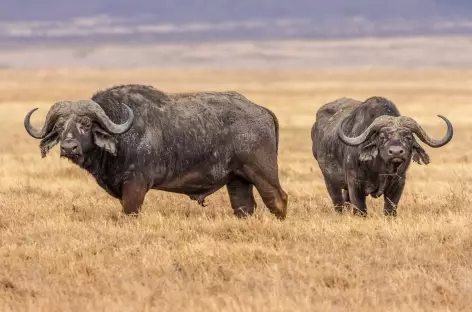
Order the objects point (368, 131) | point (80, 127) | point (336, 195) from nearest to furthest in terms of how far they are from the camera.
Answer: point (80, 127), point (368, 131), point (336, 195)

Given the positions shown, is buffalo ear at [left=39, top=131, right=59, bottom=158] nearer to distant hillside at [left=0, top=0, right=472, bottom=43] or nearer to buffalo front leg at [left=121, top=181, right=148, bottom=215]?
buffalo front leg at [left=121, top=181, right=148, bottom=215]

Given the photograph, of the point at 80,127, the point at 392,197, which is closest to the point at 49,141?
the point at 80,127

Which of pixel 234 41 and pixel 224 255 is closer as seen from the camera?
pixel 224 255

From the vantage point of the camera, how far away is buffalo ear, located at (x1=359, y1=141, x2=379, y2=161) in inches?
489

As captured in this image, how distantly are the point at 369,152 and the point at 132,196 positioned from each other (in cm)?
255

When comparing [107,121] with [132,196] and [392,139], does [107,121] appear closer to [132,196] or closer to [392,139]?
[132,196]

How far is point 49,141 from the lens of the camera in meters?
11.9

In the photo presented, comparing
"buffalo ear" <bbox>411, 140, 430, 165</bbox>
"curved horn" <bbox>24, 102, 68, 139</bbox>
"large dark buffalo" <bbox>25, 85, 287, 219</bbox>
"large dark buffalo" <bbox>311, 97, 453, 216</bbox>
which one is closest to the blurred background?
"large dark buffalo" <bbox>311, 97, 453, 216</bbox>

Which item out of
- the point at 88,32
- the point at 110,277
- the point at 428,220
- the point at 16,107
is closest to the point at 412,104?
the point at 16,107

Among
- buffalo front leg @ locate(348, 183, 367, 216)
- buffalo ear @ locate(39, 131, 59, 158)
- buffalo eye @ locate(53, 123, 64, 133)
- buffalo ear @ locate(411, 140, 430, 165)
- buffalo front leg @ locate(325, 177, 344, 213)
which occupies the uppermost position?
buffalo eye @ locate(53, 123, 64, 133)

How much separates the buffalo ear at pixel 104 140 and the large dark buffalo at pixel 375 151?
7.97ft

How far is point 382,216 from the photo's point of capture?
12523 mm

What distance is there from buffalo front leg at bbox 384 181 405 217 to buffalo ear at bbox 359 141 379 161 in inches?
17.7

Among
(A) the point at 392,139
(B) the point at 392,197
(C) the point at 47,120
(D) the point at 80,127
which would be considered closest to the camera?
(D) the point at 80,127
